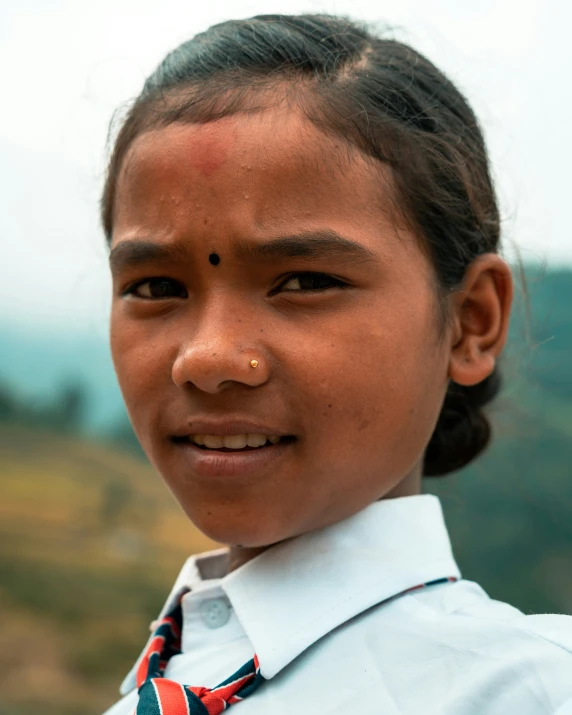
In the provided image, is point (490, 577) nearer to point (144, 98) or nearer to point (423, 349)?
point (423, 349)

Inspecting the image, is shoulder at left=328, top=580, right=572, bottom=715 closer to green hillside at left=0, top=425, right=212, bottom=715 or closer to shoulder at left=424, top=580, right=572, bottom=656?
shoulder at left=424, top=580, right=572, bottom=656

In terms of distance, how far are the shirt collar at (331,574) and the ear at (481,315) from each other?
0.74ft

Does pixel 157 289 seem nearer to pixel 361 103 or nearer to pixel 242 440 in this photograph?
pixel 242 440

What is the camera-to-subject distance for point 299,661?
104 centimetres

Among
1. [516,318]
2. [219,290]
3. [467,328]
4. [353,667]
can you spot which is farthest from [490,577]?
[219,290]

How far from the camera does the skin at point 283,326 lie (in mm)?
1044

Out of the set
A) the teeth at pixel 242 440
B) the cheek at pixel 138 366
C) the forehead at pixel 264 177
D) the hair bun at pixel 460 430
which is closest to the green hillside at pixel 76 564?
the hair bun at pixel 460 430

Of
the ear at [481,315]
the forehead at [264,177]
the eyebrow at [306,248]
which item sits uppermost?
the forehead at [264,177]

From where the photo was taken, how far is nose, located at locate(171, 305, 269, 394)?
1007mm

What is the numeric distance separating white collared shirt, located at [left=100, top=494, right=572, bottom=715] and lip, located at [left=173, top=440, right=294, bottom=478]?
0.14m

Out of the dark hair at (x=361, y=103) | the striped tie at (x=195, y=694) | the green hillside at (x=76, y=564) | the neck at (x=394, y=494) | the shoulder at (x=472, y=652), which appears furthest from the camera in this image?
the green hillside at (x=76, y=564)

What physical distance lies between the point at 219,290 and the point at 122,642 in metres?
1.96

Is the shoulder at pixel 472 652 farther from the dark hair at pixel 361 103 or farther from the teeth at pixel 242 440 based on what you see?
the dark hair at pixel 361 103

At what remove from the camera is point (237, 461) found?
42.1 inches
